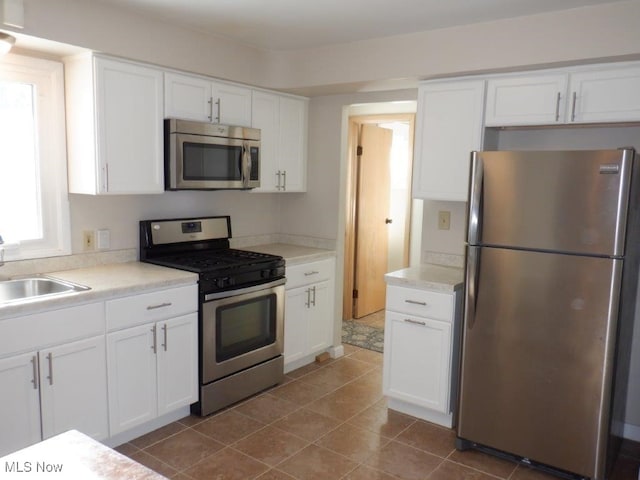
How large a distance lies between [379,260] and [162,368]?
10.1 ft

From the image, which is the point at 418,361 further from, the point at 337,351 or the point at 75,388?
the point at 75,388

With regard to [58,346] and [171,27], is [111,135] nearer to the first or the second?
[171,27]

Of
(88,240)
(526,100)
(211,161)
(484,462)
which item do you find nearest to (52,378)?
(88,240)

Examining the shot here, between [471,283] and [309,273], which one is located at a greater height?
[471,283]

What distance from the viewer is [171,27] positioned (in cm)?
303

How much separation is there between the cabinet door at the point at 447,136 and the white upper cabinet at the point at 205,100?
121 cm

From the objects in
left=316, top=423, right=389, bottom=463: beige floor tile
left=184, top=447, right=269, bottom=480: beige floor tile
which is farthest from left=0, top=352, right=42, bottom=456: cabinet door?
left=316, top=423, right=389, bottom=463: beige floor tile

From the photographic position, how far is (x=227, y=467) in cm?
259

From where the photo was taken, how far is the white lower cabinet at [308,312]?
3.68 m

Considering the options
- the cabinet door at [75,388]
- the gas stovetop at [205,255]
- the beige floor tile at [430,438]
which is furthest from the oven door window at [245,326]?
the beige floor tile at [430,438]

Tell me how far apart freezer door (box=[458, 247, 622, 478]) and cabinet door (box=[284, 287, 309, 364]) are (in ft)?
4.44

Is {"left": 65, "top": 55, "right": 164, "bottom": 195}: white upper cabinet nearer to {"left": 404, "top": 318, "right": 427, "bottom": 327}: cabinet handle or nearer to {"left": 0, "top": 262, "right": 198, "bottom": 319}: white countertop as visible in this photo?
{"left": 0, "top": 262, "right": 198, "bottom": 319}: white countertop

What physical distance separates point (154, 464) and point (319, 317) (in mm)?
1680

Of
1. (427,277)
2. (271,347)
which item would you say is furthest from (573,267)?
(271,347)
